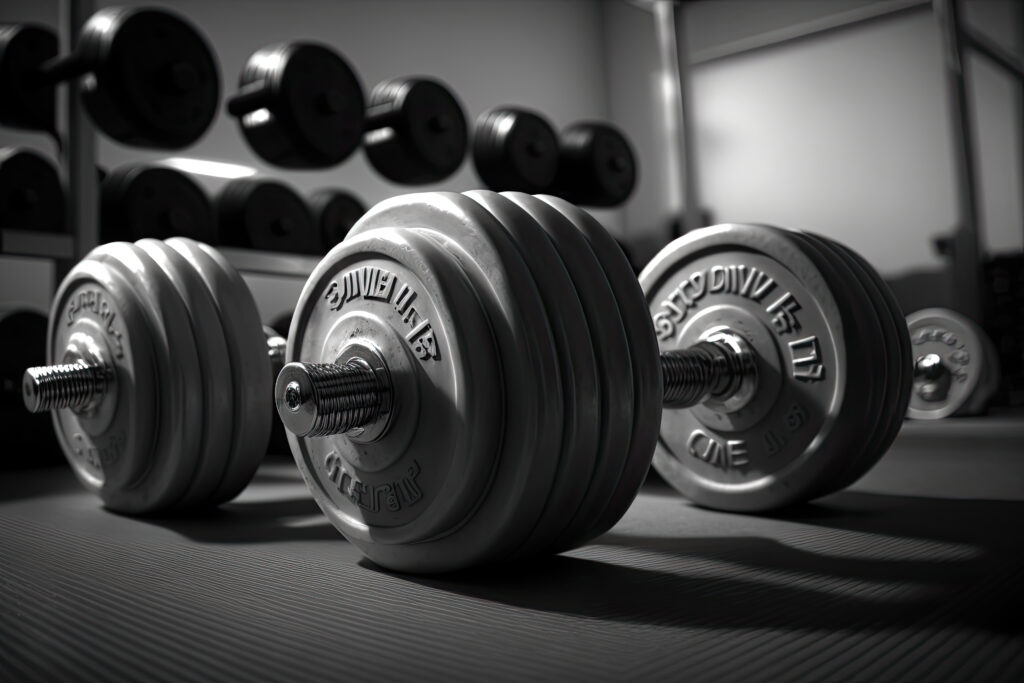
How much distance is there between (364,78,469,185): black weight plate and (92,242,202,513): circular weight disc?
7.49ft

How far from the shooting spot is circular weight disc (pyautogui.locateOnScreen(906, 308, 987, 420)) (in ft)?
12.7

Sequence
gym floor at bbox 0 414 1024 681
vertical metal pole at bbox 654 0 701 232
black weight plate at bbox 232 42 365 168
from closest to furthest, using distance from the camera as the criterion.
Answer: gym floor at bbox 0 414 1024 681, black weight plate at bbox 232 42 365 168, vertical metal pole at bbox 654 0 701 232

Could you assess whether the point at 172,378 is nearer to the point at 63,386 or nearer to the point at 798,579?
the point at 63,386

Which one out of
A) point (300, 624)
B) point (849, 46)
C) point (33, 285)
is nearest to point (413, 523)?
point (300, 624)

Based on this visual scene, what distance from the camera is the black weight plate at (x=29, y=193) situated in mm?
3102

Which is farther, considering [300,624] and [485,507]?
[485,507]

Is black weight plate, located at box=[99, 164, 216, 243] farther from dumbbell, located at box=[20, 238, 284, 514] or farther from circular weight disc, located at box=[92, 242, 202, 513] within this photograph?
circular weight disc, located at box=[92, 242, 202, 513]

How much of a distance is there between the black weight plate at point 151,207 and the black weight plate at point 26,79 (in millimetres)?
335

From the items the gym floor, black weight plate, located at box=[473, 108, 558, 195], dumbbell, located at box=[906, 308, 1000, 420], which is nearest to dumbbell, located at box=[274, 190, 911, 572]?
the gym floor

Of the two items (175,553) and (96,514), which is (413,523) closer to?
(175,553)

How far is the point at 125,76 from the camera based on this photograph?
299 cm

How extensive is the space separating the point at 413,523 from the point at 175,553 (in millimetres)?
555

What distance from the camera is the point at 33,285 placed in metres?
3.92

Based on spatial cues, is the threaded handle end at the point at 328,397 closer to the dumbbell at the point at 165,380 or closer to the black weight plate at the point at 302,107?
the dumbbell at the point at 165,380
